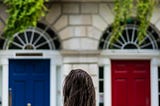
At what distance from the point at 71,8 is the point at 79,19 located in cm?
32

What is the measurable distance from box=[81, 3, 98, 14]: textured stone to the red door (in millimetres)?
1362

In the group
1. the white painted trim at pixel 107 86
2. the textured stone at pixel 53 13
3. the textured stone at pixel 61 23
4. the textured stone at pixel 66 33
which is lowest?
the white painted trim at pixel 107 86

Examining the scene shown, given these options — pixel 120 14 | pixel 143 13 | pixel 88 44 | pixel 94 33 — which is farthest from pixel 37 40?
pixel 143 13

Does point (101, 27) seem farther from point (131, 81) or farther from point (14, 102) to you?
point (14, 102)

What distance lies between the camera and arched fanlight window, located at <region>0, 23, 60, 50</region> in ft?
42.3

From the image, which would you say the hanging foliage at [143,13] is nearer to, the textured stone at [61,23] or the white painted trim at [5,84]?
the textured stone at [61,23]

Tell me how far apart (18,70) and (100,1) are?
2577 mm

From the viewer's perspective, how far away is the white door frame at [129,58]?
1307cm

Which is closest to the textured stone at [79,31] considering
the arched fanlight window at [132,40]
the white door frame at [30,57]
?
the arched fanlight window at [132,40]

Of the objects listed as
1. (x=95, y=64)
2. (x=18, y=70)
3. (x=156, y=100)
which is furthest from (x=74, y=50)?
(x=156, y=100)

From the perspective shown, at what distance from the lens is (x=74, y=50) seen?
12.7m

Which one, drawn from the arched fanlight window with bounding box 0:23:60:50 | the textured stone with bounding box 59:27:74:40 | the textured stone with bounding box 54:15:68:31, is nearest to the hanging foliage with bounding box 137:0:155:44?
the textured stone with bounding box 59:27:74:40

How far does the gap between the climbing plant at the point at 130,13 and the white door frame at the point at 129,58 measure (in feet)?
3.12

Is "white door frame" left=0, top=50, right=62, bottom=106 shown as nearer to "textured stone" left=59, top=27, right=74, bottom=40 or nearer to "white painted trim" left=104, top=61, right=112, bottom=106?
"textured stone" left=59, top=27, right=74, bottom=40
